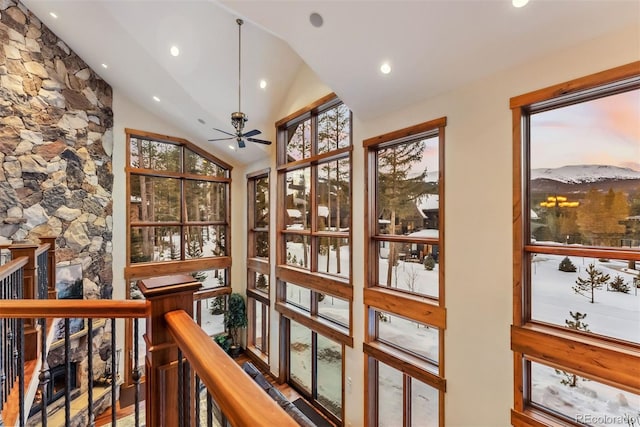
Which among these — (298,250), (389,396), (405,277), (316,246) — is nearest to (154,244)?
(298,250)

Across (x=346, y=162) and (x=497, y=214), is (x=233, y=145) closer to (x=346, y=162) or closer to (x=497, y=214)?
(x=346, y=162)

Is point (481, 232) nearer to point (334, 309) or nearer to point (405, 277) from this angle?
point (405, 277)

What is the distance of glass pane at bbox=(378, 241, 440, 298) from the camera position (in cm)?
386

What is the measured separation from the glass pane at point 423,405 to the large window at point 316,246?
1.18 m

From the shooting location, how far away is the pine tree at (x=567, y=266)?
9.14ft

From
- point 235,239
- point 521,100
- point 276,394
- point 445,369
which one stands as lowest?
point 276,394

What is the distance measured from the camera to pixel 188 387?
44.0 inches

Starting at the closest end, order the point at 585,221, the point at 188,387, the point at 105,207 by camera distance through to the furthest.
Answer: the point at 188,387
the point at 585,221
the point at 105,207

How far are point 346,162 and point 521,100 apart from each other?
107 inches

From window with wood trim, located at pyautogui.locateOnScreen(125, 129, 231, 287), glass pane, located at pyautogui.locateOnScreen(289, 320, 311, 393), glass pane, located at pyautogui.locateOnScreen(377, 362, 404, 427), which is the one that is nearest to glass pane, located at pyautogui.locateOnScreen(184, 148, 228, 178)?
window with wood trim, located at pyautogui.locateOnScreen(125, 129, 231, 287)

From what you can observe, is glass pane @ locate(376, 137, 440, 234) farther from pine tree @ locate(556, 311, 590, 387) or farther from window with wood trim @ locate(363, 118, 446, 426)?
pine tree @ locate(556, 311, 590, 387)

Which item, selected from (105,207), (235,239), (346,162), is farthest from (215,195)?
(346,162)

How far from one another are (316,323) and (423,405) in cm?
224

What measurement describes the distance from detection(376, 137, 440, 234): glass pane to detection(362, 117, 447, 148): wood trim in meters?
0.18
